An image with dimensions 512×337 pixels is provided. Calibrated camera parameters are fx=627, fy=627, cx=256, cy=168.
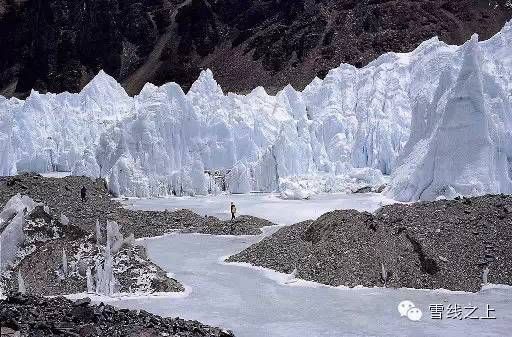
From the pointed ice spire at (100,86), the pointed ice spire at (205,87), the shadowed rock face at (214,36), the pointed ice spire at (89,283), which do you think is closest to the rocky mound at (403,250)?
the pointed ice spire at (89,283)

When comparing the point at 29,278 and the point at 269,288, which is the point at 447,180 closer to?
the point at 269,288

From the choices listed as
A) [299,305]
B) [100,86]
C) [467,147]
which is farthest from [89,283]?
[100,86]

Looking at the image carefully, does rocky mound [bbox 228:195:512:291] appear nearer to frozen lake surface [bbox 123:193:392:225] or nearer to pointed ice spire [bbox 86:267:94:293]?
pointed ice spire [bbox 86:267:94:293]

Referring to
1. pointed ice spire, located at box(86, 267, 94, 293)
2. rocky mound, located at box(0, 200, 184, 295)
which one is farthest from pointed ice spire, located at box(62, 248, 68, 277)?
pointed ice spire, located at box(86, 267, 94, 293)

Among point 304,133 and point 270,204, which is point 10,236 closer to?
point 270,204

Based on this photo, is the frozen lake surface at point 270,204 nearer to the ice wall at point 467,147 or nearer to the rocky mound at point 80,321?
the ice wall at point 467,147
